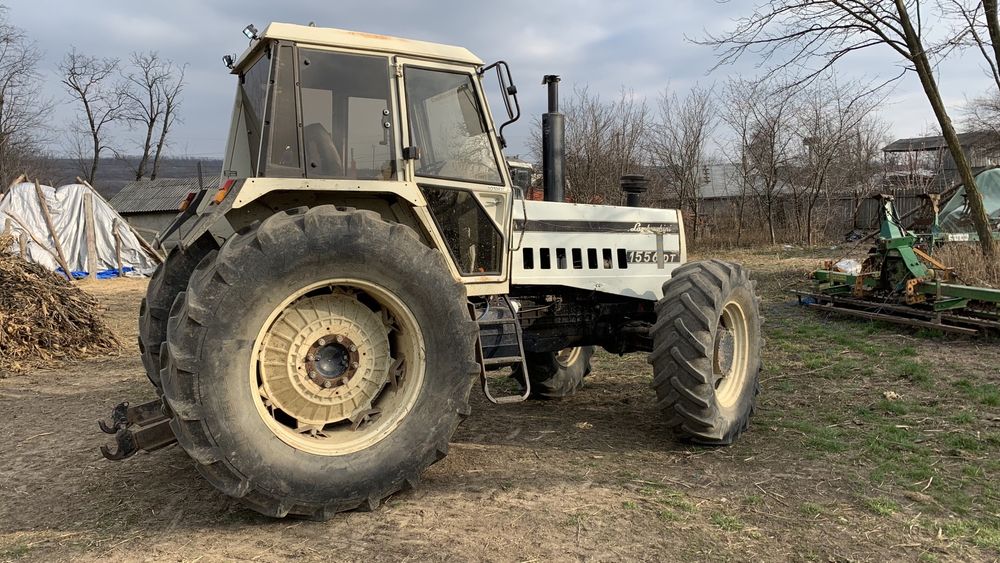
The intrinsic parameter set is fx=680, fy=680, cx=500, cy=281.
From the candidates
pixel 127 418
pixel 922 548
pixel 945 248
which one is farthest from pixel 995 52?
pixel 127 418

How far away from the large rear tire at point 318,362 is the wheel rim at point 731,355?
205 cm

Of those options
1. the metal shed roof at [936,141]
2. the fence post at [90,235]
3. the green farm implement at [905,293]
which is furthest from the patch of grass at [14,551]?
the metal shed roof at [936,141]

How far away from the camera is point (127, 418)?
389 centimetres

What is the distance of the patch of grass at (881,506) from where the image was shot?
3.46 metres

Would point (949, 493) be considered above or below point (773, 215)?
below

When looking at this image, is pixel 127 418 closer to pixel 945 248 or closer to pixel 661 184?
pixel 945 248

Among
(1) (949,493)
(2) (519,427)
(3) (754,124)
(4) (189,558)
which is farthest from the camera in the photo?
(3) (754,124)

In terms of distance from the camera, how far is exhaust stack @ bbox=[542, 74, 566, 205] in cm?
502

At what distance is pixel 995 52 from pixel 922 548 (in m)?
10.6

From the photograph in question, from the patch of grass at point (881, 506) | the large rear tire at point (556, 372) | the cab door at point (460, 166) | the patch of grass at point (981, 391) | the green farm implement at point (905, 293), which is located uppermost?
the cab door at point (460, 166)

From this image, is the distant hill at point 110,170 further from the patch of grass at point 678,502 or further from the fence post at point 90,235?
the patch of grass at point 678,502

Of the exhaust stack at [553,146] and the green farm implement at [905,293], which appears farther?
the green farm implement at [905,293]

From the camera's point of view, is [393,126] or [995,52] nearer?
[393,126]

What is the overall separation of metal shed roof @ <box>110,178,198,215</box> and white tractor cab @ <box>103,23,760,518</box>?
37607 mm
